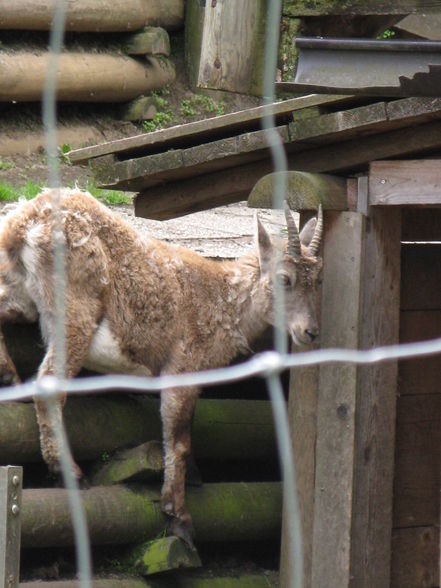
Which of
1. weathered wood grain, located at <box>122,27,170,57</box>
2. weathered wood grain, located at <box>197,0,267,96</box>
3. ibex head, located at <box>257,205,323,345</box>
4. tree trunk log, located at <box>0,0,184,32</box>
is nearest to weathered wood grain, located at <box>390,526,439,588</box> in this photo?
ibex head, located at <box>257,205,323,345</box>

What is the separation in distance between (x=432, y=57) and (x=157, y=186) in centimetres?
246

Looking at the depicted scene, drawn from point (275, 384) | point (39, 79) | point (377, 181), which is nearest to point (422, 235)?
point (377, 181)

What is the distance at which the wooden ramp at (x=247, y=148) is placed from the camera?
5.66 meters

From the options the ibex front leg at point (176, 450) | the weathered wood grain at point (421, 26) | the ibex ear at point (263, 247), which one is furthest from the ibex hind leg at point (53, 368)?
the weathered wood grain at point (421, 26)

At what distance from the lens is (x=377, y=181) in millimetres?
5809

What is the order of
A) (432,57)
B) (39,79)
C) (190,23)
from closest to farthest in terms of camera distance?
(432,57)
(39,79)
(190,23)

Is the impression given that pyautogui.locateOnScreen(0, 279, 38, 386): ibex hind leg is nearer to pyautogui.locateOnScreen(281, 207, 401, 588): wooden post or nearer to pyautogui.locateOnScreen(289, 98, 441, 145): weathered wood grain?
pyautogui.locateOnScreen(281, 207, 401, 588): wooden post

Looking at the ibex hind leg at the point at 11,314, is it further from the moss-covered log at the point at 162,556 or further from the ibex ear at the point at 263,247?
the ibex ear at the point at 263,247

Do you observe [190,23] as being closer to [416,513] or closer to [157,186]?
[157,186]

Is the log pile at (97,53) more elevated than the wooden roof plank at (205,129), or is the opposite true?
the log pile at (97,53)

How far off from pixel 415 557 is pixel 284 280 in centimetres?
159

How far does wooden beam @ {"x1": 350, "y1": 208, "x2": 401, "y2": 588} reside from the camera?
5863 millimetres

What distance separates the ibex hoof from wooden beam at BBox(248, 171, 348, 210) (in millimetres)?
1697

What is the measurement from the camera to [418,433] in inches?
256
